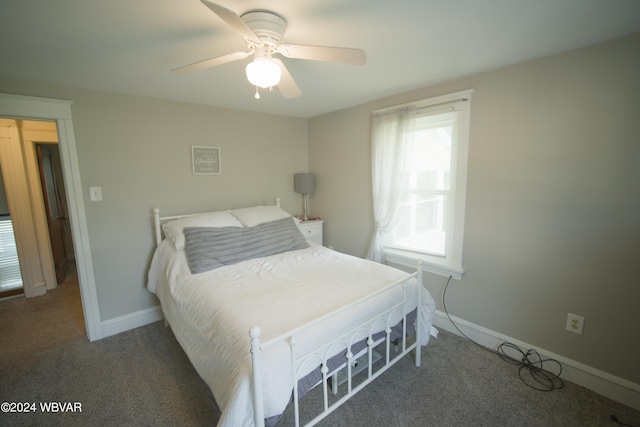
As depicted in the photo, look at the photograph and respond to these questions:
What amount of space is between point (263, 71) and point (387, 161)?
1.74m

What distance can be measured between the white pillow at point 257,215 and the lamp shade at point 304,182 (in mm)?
597

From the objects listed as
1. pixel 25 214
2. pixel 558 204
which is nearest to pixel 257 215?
pixel 558 204

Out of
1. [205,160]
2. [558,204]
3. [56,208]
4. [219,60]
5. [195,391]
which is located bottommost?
[195,391]

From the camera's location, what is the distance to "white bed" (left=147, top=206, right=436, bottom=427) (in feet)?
3.84

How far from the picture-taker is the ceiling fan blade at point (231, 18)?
946 millimetres

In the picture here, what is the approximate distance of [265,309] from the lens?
1522mm

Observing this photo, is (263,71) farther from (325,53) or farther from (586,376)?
(586,376)

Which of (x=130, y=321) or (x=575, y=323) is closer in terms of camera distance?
(x=575, y=323)

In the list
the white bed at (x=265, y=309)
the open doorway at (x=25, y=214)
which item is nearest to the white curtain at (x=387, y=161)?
the white bed at (x=265, y=309)

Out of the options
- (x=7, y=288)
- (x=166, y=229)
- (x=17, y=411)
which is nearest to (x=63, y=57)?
(x=166, y=229)

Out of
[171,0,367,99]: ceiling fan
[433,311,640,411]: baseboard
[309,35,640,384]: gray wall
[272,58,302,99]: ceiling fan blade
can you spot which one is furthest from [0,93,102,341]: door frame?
[433,311,640,411]: baseboard

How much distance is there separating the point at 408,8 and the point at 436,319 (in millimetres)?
2470

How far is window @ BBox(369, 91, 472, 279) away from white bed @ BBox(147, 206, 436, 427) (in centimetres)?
68

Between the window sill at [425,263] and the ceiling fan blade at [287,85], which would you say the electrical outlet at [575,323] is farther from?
the ceiling fan blade at [287,85]
